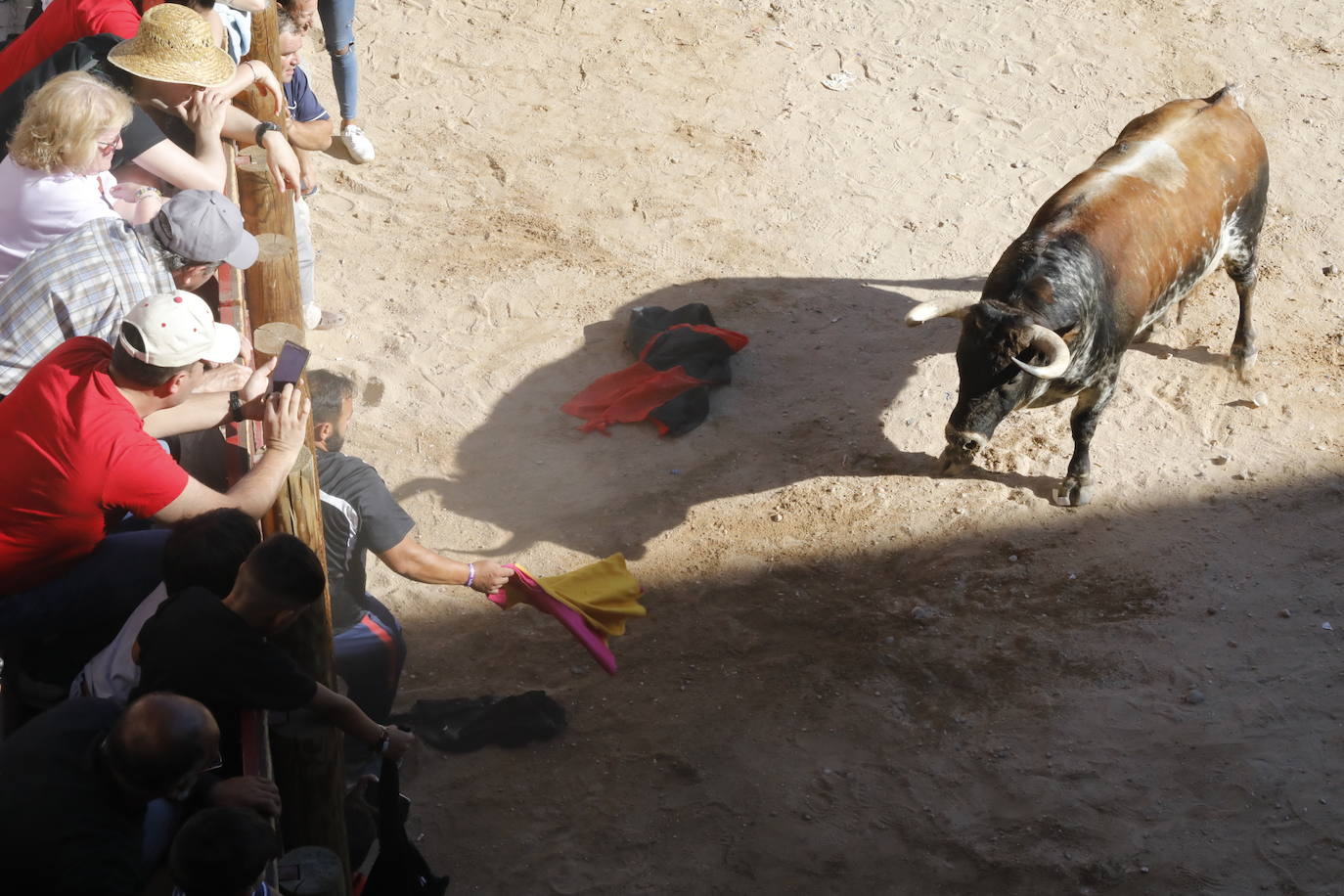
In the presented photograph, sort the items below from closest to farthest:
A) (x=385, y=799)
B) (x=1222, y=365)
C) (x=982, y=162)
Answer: (x=385, y=799), (x=1222, y=365), (x=982, y=162)

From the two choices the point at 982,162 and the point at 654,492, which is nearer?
the point at 654,492

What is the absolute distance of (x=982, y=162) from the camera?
9.78m

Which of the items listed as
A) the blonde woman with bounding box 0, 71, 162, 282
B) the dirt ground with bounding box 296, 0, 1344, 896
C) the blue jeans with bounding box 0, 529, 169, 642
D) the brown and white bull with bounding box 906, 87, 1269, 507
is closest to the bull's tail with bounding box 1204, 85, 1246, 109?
the brown and white bull with bounding box 906, 87, 1269, 507

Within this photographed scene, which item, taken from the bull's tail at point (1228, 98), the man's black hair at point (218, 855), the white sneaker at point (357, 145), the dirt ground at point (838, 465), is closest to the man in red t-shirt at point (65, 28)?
the dirt ground at point (838, 465)

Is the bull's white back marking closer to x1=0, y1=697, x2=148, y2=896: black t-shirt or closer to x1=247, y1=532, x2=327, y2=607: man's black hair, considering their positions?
x1=247, y1=532, x2=327, y2=607: man's black hair

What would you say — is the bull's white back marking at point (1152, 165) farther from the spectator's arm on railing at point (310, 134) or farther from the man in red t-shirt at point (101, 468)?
the man in red t-shirt at point (101, 468)

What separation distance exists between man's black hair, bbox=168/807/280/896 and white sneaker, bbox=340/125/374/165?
7435 millimetres

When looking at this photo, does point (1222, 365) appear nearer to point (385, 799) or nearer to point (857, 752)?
point (857, 752)

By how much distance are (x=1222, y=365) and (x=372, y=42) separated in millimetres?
7386

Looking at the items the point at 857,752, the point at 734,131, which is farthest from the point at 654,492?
the point at 734,131

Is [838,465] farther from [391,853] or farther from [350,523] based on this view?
[391,853]

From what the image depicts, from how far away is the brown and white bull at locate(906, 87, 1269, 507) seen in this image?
21.4 ft

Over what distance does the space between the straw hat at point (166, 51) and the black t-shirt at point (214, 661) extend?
2645 millimetres

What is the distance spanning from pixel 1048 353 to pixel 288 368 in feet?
12.5
